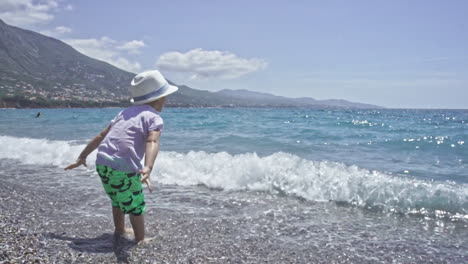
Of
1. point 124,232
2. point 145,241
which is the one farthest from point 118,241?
point 145,241

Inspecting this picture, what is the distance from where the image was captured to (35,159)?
35.7 ft

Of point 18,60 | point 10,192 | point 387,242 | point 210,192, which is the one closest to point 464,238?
point 387,242

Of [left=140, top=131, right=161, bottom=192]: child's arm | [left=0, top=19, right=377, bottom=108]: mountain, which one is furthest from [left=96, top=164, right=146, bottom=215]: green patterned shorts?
[left=0, top=19, right=377, bottom=108]: mountain

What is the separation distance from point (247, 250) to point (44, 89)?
131437 mm

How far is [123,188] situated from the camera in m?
3.75

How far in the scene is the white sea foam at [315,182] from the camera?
630 centimetres

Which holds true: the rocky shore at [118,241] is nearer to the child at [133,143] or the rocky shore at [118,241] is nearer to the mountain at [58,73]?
the child at [133,143]

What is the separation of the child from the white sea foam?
12.0 feet

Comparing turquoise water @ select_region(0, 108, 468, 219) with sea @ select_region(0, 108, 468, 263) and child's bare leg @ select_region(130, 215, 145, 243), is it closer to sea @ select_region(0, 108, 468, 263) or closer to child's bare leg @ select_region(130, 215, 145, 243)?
sea @ select_region(0, 108, 468, 263)

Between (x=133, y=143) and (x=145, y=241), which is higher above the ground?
(x=133, y=143)

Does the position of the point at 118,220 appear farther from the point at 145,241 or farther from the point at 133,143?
the point at 133,143

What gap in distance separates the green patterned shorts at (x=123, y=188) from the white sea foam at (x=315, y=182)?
11.6ft

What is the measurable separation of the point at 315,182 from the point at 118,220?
406cm

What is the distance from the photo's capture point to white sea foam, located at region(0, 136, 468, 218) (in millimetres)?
6301
